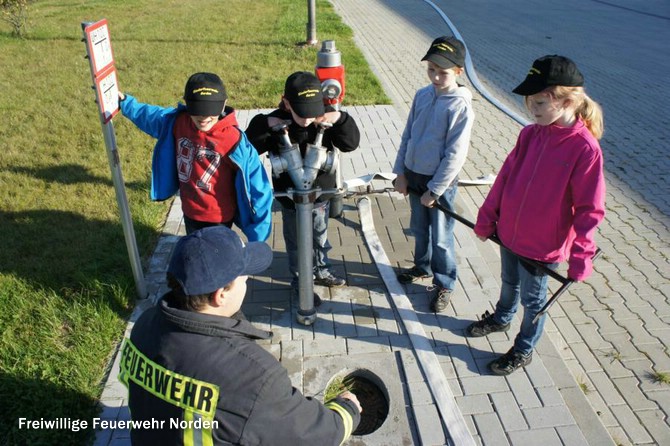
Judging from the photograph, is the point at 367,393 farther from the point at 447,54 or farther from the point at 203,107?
the point at 447,54

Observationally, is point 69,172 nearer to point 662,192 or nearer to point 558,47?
point 662,192

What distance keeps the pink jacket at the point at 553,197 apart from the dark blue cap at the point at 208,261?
5.47 ft

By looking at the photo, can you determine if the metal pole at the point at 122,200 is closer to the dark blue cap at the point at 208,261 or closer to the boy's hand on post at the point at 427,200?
the dark blue cap at the point at 208,261

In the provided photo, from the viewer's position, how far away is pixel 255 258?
2.04 m

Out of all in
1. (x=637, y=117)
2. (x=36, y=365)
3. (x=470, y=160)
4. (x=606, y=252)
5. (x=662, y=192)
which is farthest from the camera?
(x=637, y=117)

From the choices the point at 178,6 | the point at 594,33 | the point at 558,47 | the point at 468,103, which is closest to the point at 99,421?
the point at 468,103

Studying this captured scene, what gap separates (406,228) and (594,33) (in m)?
12.4

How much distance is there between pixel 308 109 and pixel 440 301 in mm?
1656

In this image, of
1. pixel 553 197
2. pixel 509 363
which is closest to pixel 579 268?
pixel 553 197

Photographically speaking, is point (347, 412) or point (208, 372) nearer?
point (208, 372)

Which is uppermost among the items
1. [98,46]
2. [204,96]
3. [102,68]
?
[98,46]

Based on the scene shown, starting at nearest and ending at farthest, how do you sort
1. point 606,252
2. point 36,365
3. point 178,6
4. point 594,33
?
1. point 36,365
2. point 606,252
3. point 594,33
4. point 178,6

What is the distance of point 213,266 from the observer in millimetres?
1791

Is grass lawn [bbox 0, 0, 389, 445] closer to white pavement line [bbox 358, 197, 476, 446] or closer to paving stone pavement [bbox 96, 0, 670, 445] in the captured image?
paving stone pavement [bbox 96, 0, 670, 445]
